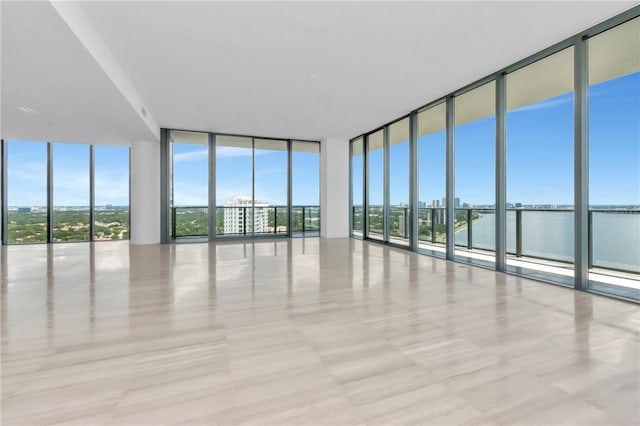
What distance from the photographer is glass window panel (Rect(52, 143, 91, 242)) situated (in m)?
7.66

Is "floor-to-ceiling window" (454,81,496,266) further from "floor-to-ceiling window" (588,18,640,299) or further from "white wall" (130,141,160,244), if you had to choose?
"white wall" (130,141,160,244)

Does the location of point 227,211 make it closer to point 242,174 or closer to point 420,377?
point 242,174

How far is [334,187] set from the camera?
28.1 ft

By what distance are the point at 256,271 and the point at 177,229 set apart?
492 centimetres

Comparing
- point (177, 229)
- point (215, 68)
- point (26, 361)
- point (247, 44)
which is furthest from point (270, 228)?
point (26, 361)

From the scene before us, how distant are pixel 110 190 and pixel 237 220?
3566 mm

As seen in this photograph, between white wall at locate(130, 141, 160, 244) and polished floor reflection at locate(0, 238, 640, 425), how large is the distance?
3.63 meters

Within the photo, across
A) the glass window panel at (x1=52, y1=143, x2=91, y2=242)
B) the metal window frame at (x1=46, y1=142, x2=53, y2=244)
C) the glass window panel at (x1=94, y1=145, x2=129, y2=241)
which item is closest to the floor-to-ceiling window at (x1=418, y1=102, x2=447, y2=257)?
the glass window panel at (x1=94, y1=145, x2=129, y2=241)

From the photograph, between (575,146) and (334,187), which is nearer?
(575,146)

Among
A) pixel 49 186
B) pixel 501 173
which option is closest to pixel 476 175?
pixel 501 173

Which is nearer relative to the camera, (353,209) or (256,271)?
(256,271)

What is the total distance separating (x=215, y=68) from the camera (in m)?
4.06

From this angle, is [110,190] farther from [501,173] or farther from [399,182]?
[501,173]

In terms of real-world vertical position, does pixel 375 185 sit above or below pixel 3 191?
above
